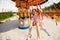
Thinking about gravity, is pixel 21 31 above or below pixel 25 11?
below

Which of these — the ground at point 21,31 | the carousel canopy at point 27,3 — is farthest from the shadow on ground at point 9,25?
the carousel canopy at point 27,3

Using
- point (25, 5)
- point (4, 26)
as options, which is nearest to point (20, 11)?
point (25, 5)

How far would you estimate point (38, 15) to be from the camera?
1.15m

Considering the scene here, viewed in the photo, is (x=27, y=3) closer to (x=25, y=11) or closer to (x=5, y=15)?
(x=25, y=11)

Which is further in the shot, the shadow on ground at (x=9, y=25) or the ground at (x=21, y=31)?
the shadow on ground at (x=9, y=25)

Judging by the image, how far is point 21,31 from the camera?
3.93ft

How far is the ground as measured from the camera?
112 centimetres

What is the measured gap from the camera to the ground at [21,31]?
3.69 feet

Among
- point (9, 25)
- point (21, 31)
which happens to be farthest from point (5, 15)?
point (21, 31)

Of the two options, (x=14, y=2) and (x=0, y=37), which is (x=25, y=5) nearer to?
(x=14, y=2)

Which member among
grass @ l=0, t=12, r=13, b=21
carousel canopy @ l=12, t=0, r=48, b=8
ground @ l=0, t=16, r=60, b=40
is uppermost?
carousel canopy @ l=12, t=0, r=48, b=8

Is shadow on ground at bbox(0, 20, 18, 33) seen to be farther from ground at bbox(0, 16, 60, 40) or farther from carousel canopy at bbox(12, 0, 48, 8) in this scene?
carousel canopy at bbox(12, 0, 48, 8)

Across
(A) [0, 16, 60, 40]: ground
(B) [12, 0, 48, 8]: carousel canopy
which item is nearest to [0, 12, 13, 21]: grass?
(A) [0, 16, 60, 40]: ground

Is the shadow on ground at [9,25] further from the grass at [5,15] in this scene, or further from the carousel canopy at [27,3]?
the carousel canopy at [27,3]
